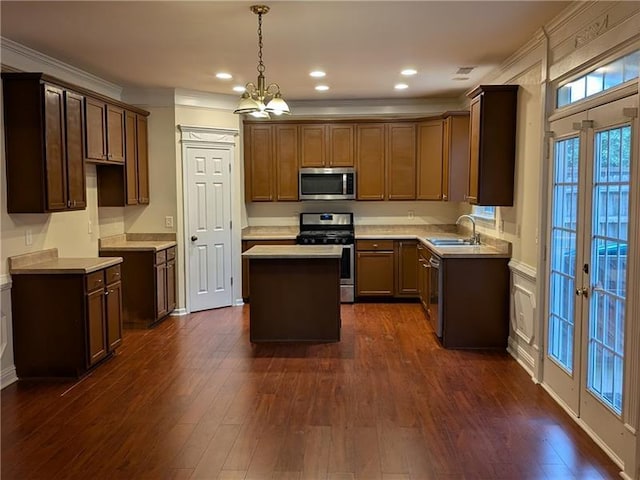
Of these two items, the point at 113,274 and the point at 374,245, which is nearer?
the point at 113,274

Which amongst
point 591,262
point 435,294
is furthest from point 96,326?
point 591,262

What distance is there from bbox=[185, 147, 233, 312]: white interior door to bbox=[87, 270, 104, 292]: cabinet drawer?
6.63 feet

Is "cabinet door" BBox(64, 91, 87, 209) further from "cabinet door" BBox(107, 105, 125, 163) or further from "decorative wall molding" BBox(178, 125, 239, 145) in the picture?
"decorative wall molding" BBox(178, 125, 239, 145)

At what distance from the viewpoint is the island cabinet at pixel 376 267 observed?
7047 millimetres

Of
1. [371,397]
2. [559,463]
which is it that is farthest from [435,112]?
[559,463]

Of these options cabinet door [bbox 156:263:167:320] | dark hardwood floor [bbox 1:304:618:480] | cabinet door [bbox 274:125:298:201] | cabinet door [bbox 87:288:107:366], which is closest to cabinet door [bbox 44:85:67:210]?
cabinet door [bbox 87:288:107:366]

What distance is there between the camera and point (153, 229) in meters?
6.44

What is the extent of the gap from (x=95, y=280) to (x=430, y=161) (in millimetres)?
4516

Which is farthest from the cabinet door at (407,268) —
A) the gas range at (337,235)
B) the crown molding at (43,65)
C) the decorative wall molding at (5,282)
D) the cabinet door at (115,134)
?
the decorative wall molding at (5,282)

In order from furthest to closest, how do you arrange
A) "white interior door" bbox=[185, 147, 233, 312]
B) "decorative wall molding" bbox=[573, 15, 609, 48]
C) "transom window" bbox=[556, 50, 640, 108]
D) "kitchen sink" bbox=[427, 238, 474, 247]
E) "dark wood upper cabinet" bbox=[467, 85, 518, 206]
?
"white interior door" bbox=[185, 147, 233, 312], "kitchen sink" bbox=[427, 238, 474, 247], "dark wood upper cabinet" bbox=[467, 85, 518, 206], "decorative wall molding" bbox=[573, 15, 609, 48], "transom window" bbox=[556, 50, 640, 108]

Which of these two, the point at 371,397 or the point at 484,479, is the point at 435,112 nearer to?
the point at 371,397

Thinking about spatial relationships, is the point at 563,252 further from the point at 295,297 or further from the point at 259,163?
the point at 259,163

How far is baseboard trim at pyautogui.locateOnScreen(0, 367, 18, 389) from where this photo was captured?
4051mm

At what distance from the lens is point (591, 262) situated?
322 cm
